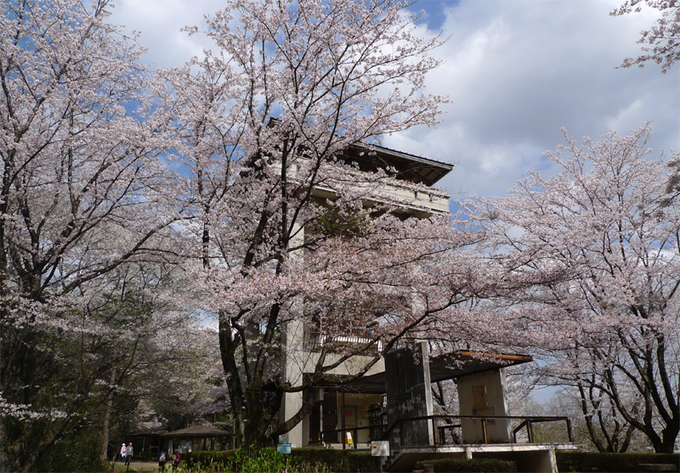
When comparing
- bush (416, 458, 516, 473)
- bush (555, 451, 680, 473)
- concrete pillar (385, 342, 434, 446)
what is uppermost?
concrete pillar (385, 342, 434, 446)

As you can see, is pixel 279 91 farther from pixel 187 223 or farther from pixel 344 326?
pixel 344 326

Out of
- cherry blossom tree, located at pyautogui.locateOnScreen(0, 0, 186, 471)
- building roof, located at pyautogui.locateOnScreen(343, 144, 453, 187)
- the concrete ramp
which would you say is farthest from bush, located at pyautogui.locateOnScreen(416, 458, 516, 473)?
building roof, located at pyautogui.locateOnScreen(343, 144, 453, 187)

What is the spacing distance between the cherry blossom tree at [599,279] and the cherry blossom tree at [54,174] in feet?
33.2

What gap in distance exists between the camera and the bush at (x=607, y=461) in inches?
500

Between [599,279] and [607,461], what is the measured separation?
19.0 feet

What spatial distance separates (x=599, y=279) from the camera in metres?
13.6

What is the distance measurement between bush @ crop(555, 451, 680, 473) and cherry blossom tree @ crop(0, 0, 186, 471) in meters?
14.7

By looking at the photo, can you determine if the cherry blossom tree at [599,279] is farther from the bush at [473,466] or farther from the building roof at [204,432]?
the building roof at [204,432]

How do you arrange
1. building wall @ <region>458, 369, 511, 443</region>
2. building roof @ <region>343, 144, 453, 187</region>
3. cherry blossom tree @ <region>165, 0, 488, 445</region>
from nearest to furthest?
1. cherry blossom tree @ <region>165, 0, 488, 445</region>
2. building wall @ <region>458, 369, 511, 443</region>
3. building roof @ <region>343, 144, 453, 187</region>

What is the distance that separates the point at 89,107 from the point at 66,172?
1720 mm

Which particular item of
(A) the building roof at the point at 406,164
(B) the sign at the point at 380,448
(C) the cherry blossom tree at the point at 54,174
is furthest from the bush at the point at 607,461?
(C) the cherry blossom tree at the point at 54,174

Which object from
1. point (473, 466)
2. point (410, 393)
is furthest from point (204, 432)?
point (473, 466)

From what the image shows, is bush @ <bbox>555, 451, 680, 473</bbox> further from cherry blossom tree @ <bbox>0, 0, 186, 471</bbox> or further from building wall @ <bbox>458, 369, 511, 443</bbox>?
cherry blossom tree @ <bbox>0, 0, 186, 471</bbox>

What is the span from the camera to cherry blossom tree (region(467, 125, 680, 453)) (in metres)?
12.5
